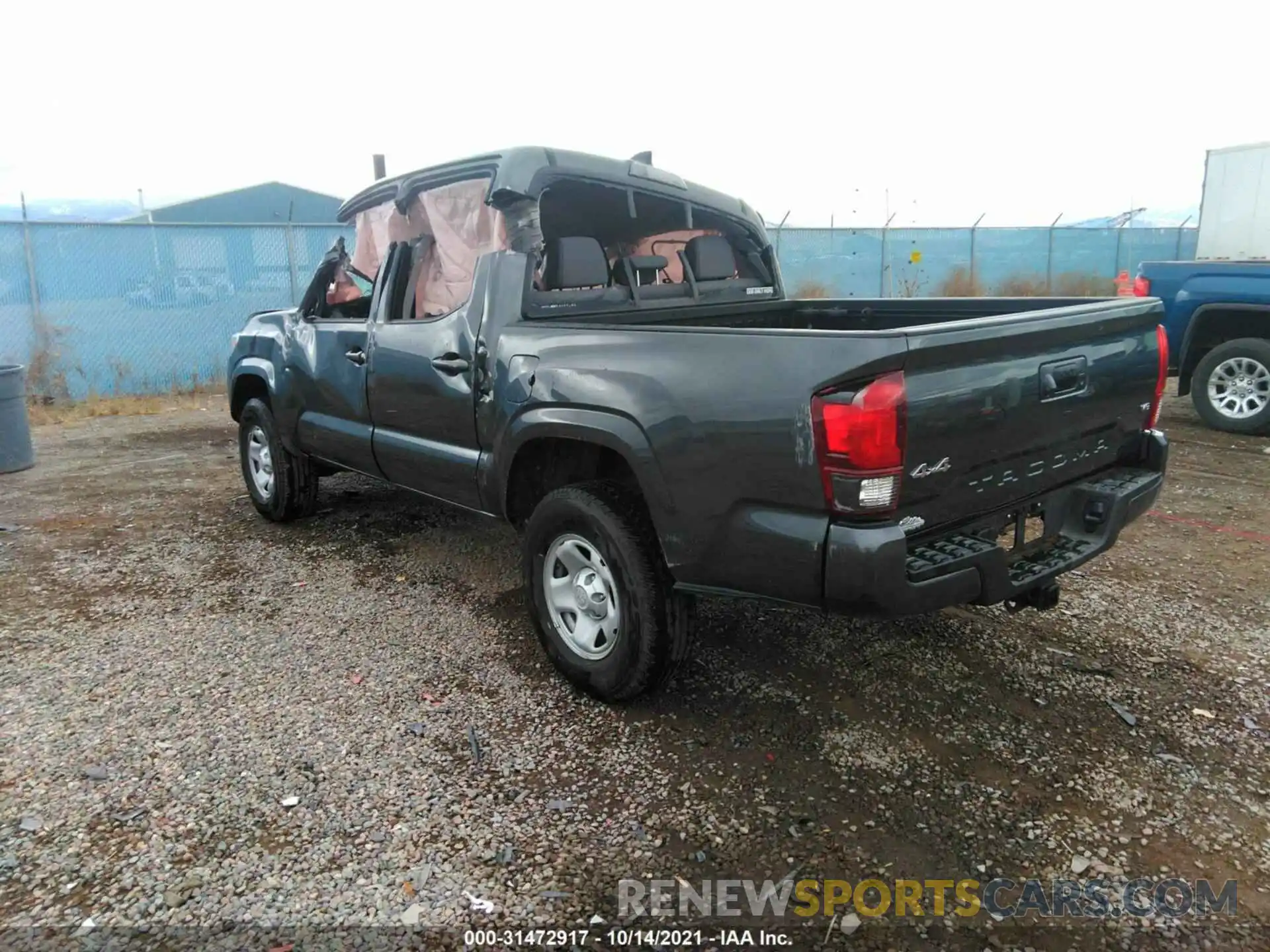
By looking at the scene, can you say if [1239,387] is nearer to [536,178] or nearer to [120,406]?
[536,178]

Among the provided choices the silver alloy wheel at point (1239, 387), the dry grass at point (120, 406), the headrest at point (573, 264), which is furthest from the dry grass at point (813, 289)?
the headrest at point (573, 264)

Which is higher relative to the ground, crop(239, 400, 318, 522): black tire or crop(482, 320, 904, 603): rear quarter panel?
crop(482, 320, 904, 603): rear quarter panel

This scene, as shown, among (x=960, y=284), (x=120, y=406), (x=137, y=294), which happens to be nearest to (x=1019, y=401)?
(x=120, y=406)

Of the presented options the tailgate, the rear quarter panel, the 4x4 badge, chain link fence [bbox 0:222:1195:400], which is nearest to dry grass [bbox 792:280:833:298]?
chain link fence [bbox 0:222:1195:400]

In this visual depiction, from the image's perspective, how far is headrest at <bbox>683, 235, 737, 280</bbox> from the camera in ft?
15.5

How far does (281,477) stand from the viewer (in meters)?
5.61

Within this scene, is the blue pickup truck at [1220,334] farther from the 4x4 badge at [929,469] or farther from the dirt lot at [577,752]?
the 4x4 badge at [929,469]

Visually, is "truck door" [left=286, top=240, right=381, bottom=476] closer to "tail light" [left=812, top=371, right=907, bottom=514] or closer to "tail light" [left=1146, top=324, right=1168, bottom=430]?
"tail light" [left=812, top=371, right=907, bottom=514]

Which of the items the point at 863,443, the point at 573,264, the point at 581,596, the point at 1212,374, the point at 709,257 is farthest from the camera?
the point at 1212,374

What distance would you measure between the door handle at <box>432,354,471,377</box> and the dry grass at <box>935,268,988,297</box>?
1613 centimetres

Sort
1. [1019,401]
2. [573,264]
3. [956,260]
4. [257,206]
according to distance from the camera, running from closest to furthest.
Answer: [1019,401], [573,264], [956,260], [257,206]

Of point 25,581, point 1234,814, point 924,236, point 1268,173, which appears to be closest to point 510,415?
point 1234,814

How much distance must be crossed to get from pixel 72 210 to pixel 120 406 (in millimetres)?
16067

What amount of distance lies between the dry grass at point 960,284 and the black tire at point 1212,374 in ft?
34.8
